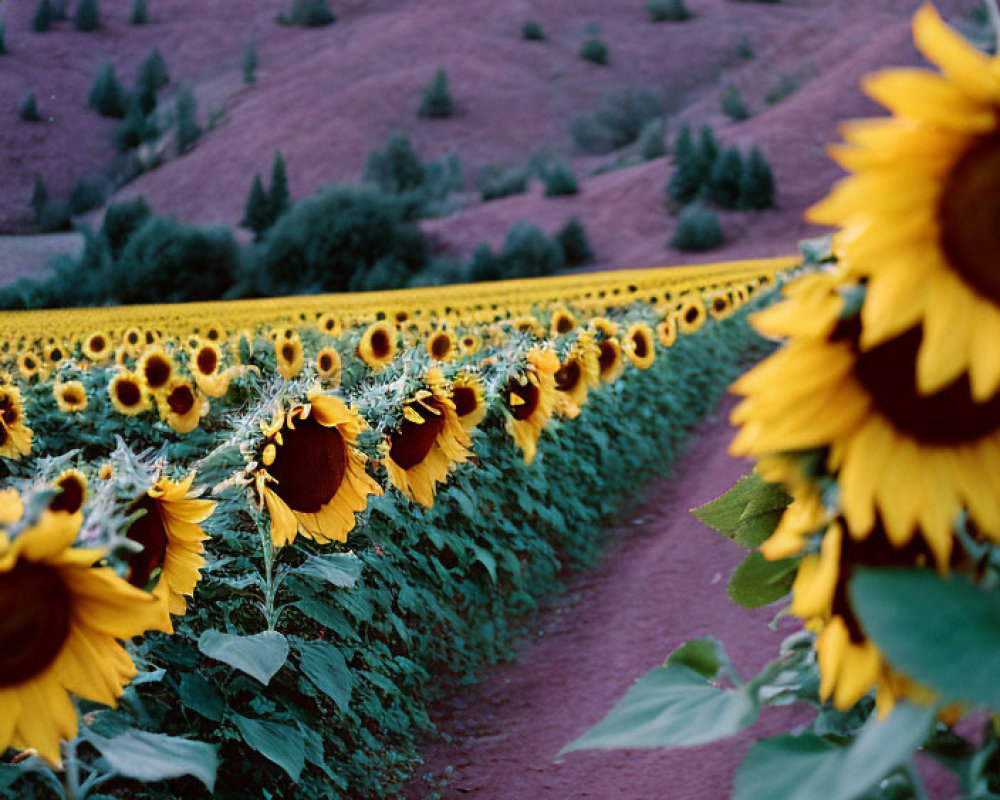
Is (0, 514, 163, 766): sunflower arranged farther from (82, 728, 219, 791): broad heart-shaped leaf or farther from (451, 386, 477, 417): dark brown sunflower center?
(451, 386, 477, 417): dark brown sunflower center

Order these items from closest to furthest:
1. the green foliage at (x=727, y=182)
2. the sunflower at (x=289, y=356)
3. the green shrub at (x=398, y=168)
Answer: the sunflower at (x=289, y=356) < the green foliage at (x=727, y=182) < the green shrub at (x=398, y=168)

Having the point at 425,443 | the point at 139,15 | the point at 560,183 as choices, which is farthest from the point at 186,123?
the point at 425,443

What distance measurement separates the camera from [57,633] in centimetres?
108

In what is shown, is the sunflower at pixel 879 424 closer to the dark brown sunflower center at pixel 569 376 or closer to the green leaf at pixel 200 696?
the green leaf at pixel 200 696

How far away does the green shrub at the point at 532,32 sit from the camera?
2990 inches

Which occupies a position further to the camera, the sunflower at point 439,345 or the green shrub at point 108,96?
the green shrub at point 108,96

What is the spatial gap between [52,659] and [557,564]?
463 cm

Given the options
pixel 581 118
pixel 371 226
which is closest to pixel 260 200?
pixel 371 226

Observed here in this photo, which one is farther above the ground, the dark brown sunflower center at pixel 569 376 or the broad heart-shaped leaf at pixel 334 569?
the broad heart-shaped leaf at pixel 334 569

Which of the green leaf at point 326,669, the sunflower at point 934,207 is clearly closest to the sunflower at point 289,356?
the green leaf at point 326,669

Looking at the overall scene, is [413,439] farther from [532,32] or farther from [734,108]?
[532,32]

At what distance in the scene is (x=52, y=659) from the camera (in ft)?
3.54

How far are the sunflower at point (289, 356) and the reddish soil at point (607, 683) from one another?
289 centimetres

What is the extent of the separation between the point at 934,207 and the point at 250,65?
273 feet
